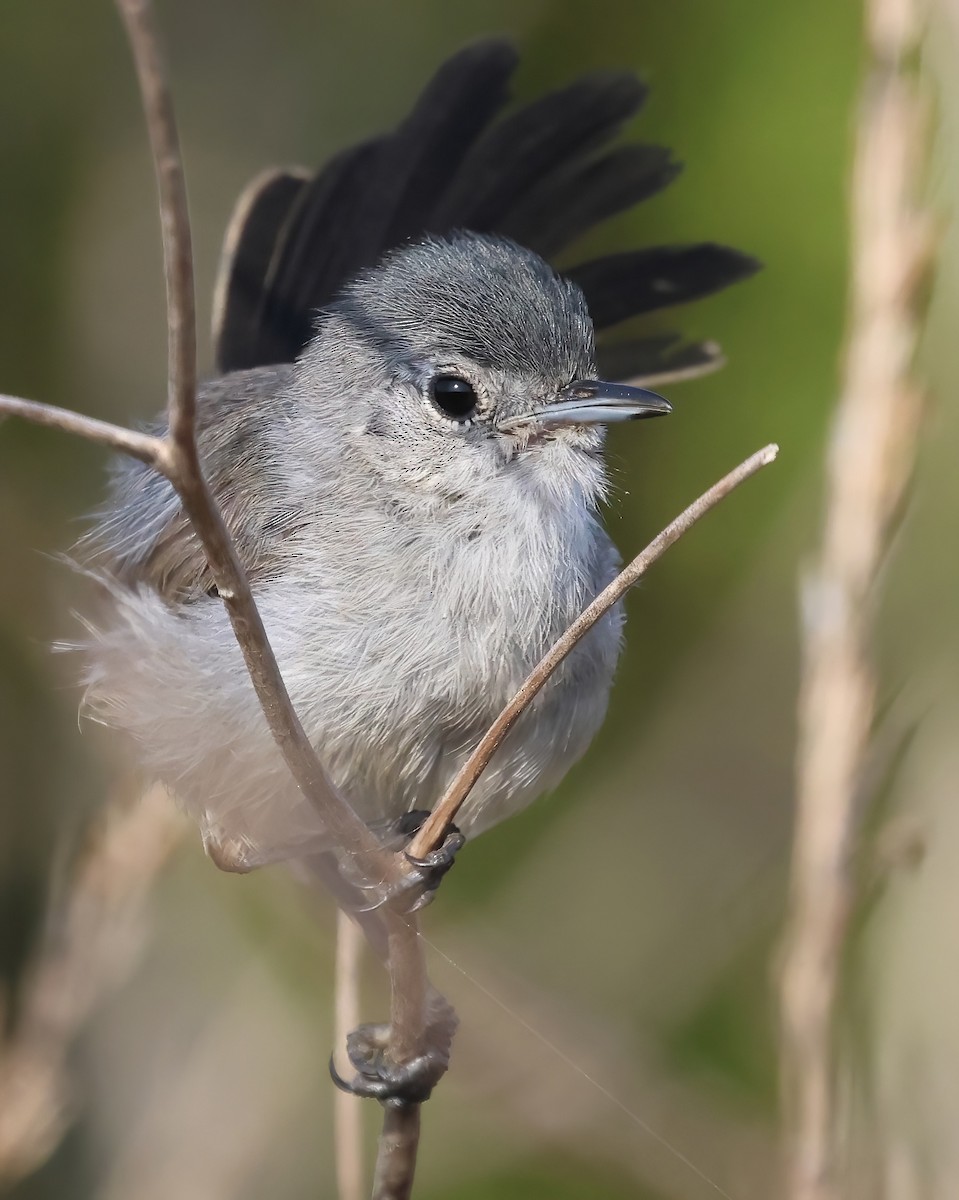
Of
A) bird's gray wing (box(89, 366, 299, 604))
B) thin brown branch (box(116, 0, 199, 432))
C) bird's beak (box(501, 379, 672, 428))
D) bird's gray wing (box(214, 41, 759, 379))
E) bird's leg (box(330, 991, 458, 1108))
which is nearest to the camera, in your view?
thin brown branch (box(116, 0, 199, 432))

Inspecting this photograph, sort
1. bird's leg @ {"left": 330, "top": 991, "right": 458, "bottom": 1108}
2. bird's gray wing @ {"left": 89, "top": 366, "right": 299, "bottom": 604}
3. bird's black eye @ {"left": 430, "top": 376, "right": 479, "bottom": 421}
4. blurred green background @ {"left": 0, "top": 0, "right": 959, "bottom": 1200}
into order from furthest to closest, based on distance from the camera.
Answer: blurred green background @ {"left": 0, "top": 0, "right": 959, "bottom": 1200}, bird's gray wing @ {"left": 89, "top": 366, "right": 299, "bottom": 604}, bird's black eye @ {"left": 430, "top": 376, "right": 479, "bottom": 421}, bird's leg @ {"left": 330, "top": 991, "right": 458, "bottom": 1108}

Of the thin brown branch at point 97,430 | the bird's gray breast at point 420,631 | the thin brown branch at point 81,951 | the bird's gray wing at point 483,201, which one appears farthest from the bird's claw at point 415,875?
the bird's gray wing at point 483,201

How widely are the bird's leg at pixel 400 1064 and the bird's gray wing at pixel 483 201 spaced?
4.36 ft

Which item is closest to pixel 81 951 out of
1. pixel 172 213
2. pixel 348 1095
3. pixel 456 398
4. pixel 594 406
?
pixel 348 1095

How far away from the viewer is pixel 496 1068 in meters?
1.78

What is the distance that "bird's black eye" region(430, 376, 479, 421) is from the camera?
2121 millimetres

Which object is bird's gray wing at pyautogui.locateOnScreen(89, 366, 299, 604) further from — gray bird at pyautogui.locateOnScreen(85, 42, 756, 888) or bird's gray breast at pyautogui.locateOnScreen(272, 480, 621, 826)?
bird's gray breast at pyautogui.locateOnScreen(272, 480, 621, 826)

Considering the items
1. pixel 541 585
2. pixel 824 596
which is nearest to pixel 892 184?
pixel 824 596

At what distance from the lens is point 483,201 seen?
286cm

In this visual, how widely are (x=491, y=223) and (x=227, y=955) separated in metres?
1.68

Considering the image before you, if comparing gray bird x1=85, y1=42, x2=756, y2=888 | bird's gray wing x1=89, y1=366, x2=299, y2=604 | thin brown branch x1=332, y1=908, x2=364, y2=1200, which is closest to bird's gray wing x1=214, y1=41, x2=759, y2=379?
gray bird x1=85, y1=42, x2=756, y2=888

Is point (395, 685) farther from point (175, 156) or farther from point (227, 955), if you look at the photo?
point (227, 955)

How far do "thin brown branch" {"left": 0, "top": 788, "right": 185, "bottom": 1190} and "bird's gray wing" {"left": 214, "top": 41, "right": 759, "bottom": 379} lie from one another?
1046 mm

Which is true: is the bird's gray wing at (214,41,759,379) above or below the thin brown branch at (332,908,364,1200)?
above
